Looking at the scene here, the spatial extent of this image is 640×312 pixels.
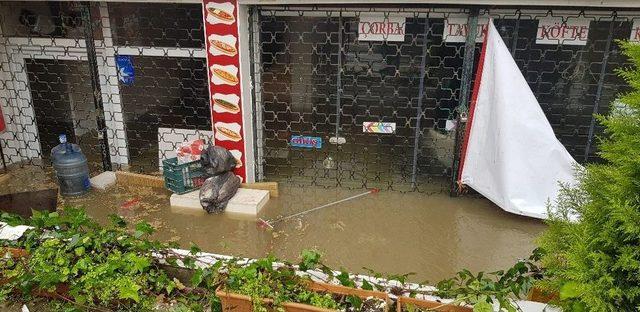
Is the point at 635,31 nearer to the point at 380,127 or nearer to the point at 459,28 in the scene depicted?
the point at 459,28

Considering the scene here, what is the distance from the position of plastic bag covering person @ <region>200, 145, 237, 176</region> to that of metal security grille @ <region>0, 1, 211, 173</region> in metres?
0.89

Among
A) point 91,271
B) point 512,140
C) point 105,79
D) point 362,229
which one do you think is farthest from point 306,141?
point 91,271

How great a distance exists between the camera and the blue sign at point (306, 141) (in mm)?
5727

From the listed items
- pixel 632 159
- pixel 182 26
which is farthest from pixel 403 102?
pixel 632 159

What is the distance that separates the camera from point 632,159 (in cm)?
152

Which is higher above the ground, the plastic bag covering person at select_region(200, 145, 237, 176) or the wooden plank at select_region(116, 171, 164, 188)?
the plastic bag covering person at select_region(200, 145, 237, 176)

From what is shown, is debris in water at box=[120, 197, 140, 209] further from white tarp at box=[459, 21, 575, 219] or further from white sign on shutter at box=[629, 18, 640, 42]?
white sign on shutter at box=[629, 18, 640, 42]

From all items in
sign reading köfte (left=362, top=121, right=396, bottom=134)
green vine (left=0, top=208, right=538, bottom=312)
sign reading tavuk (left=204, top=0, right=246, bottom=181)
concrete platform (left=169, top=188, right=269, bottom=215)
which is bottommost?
concrete platform (left=169, top=188, right=269, bottom=215)

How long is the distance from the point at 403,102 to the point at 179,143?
10.2 feet

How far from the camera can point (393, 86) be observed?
560 cm

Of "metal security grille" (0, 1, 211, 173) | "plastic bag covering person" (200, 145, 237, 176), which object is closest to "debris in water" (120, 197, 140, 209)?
"metal security grille" (0, 1, 211, 173)

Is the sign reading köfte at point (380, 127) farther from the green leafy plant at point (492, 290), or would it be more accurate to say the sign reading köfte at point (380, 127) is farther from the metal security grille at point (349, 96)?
the green leafy plant at point (492, 290)

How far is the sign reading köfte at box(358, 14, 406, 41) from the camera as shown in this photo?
5.13 metres

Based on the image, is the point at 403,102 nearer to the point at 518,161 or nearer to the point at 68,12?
the point at 518,161
